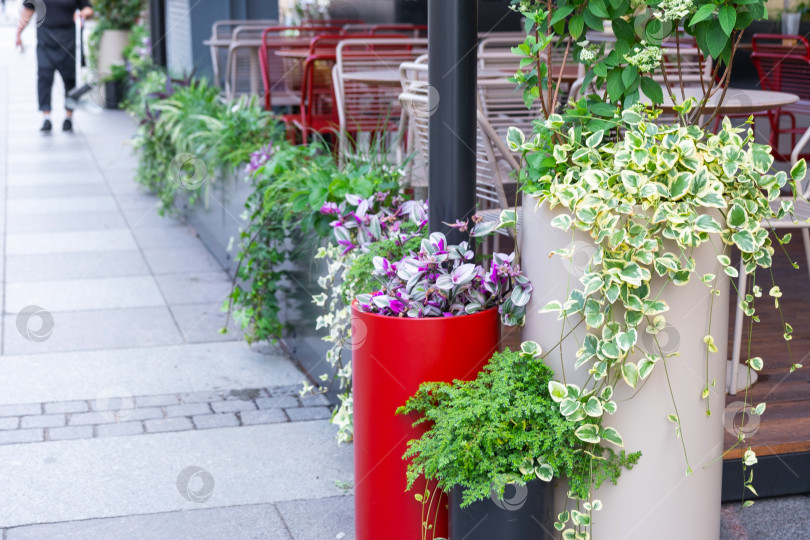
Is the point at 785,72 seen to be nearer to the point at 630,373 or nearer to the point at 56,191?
the point at 630,373

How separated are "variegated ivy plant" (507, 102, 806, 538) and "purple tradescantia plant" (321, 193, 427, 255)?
0.85 meters

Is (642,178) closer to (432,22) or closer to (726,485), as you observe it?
(432,22)

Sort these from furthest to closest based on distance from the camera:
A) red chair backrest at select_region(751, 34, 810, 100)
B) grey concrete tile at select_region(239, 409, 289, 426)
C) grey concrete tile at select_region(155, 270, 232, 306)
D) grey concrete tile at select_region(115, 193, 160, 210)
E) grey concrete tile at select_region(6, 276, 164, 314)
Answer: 1. grey concrete tile at select_region(115, 193, 160, 210)
2. red chair backrest at select_region(751, 34, 810, 100)
3. grey concrete tile at select_region(155, 270, 232, 306)
4. grey concrete tile at select_region(6, 276, 164, 314)
5. grey concrete tile at select_region(239, 409, 289, 426)

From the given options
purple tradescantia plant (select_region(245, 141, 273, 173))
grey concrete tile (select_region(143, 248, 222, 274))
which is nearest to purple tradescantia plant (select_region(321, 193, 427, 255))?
purple tradescantia plant (select_region(245, 141, 273, 173))

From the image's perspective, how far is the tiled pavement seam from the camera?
3979mm

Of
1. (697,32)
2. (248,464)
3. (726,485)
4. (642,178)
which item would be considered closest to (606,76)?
(697,32)

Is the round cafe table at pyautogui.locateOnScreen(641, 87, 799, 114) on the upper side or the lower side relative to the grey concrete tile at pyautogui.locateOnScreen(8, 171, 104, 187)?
upper

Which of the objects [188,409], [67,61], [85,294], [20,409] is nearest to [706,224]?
[188,409]

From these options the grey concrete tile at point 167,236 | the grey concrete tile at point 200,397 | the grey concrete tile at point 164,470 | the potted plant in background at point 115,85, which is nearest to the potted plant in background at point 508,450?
the grey concrete tile at point 164,470

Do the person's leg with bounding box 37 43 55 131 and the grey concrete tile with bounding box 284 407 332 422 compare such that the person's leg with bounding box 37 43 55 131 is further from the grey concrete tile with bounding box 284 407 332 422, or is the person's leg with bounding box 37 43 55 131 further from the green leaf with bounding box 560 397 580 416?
the green leaf with bounding box 560 397 580 416

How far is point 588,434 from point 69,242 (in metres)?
5.81

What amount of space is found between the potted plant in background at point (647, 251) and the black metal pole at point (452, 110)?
16 centimetres

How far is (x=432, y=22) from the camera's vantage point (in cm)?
→ 268

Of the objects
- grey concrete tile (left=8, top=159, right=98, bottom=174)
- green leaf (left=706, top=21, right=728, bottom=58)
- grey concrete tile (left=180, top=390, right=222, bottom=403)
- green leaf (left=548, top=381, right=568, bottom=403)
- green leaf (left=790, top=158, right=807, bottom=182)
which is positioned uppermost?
green leaf (left=706, top=21, right=728, bottom=58)
